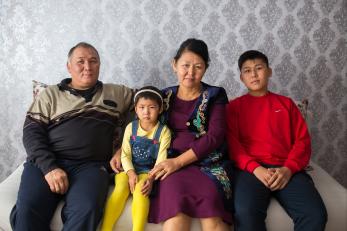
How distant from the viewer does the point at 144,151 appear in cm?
178

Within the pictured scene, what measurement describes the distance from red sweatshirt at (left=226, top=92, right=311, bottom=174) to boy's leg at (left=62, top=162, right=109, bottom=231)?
0.72 meters

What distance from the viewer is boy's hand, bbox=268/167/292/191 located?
1.67m

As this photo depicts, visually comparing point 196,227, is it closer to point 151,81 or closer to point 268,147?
→ point 268,147

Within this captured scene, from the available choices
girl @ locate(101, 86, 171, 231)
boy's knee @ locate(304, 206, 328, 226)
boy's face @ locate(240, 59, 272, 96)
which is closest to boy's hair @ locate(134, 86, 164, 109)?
girl @ locate(101, 86, 171, 231)

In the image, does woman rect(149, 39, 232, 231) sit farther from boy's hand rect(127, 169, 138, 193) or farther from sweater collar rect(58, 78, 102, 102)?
sweater collar rect(58, 78, 102, 102)

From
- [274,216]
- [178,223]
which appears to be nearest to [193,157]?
[178,223]

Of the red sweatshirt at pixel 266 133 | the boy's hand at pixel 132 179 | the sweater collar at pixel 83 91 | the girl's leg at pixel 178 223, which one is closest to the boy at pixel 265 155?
the red sweatshirt at pixel 266 133

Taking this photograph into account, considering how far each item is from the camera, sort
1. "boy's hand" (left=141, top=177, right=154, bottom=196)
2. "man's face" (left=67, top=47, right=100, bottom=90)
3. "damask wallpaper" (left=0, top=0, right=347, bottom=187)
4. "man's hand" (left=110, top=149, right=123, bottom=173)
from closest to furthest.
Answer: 1. "boy's hand" (left=141, top=177, right=154, bottom=196)
2. "man's hand" (left=110, top=149, right=123, bottom=173)
3. "man's face" (left=67, top=47, right=100, bottom=90)
4. "damask wallpaper" (left=0, top=0, right=347, bottom=187)

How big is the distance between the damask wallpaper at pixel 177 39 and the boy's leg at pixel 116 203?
99 centimetres

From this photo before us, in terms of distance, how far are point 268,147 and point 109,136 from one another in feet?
2.89

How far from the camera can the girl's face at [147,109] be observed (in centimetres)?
175

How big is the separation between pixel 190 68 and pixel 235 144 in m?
0.48

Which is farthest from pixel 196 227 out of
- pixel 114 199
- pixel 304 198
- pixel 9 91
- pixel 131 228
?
pixel 9 91

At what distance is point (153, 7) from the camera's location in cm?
237
